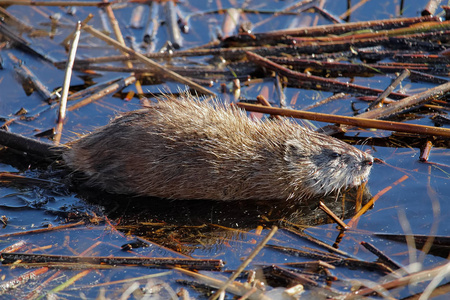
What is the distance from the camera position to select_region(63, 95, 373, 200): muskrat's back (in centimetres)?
478

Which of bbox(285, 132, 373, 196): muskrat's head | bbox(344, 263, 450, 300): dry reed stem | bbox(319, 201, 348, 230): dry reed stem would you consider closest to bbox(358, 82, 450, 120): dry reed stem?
bbox(285, 132, 373, 196): muskrat's head

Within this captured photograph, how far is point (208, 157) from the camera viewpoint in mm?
4793

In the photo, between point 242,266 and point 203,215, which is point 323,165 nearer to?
point 203,215

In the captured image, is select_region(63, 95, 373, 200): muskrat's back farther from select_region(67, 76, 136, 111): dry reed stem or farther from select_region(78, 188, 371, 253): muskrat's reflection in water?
select_region(67, 76, 136, 111): dry reed stem

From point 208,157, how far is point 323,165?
1.15m

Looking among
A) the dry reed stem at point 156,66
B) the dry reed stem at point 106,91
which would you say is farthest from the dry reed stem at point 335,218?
the dry reed stem at point 106,91

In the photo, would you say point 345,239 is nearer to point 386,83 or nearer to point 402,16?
point 386,83

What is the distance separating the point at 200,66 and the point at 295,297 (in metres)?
4.18

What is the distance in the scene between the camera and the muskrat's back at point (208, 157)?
478 cm

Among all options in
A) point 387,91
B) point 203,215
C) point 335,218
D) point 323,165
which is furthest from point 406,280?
point 387,91

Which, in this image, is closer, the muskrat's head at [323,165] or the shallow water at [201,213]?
the shallow water at [201,213]

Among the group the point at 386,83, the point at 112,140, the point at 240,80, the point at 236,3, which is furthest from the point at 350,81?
the point at 112,140

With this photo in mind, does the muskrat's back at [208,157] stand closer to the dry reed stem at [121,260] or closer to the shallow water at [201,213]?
the shallow water at [201,213]

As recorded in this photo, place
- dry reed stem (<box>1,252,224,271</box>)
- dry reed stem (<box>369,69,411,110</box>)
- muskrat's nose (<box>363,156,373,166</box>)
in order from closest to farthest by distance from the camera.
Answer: dry reed stem (<box>1,252,224,271</box>), muskrat's nose (<box>363,156,373,166</box>), dry reed stem (<box>369,69,411,110</box>)
